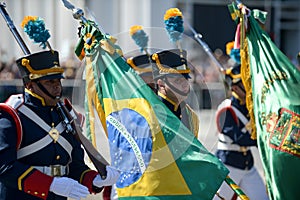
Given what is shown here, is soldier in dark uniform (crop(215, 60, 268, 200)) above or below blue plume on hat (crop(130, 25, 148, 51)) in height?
below

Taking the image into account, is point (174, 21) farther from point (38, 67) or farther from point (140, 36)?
point (38, 67)

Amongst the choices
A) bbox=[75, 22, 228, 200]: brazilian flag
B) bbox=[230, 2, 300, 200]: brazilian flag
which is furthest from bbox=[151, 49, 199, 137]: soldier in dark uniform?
bbox=[230, 2, 300, 200]: brazilian flag

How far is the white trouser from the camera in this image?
25.2 ft

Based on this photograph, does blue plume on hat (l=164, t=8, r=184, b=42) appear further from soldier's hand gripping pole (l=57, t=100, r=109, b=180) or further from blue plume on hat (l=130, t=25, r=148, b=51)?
soldier's hand gripping pole (l=57, t=100, r=109, b=180)

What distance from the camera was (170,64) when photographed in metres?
6.07

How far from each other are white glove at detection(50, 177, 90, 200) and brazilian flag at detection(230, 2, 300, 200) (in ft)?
6.20

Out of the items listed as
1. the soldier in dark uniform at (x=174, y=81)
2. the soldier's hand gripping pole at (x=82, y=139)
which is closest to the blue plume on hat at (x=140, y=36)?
the soldier in dark uniform at (x=174, y=81)

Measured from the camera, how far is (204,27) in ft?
80.8

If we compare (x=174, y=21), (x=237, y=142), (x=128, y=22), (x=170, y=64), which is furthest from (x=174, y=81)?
(x=128, y=22)

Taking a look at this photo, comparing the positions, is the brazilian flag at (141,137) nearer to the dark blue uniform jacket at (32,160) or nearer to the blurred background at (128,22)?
the dark blue uniform jacket at (32,160)

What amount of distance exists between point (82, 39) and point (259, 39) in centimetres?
169

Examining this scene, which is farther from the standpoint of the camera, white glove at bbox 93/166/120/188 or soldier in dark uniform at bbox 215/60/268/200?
soldier in dark uniform at bbox 215/60/268/200

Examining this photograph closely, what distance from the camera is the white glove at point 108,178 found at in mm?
5465

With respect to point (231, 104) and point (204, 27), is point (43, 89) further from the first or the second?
point (204, 27)
